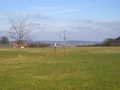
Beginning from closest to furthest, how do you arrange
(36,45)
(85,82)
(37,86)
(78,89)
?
(78,89) → (37,86) → (85,82) → (36,45)

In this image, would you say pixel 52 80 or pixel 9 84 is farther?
pixel 52 80

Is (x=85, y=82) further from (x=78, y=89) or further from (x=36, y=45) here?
(x=36, y=45)

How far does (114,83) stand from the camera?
1482cm

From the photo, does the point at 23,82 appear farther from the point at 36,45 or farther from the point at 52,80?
the point at 36,45

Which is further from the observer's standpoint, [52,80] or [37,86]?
[52,80]

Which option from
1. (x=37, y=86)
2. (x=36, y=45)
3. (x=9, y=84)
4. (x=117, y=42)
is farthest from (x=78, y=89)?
(x=117, y=42)

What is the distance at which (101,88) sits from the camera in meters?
13.5

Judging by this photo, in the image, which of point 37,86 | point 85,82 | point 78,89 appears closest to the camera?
point 78,89

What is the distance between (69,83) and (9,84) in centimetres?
240

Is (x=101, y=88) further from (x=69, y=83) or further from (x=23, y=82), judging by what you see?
(x=23, y=82)

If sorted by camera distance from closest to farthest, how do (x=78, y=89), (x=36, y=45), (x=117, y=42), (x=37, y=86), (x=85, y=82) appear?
(x=78, y=89)
(x=37, y=86)
(x=85, y=82)
(x=36, y=45)
(x=117, y=42)

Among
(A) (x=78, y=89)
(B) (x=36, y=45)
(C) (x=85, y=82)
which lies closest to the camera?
(A) (x=78, y=89)

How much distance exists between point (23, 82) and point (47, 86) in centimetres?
166

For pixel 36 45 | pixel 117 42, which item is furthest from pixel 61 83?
pixel 117 42
